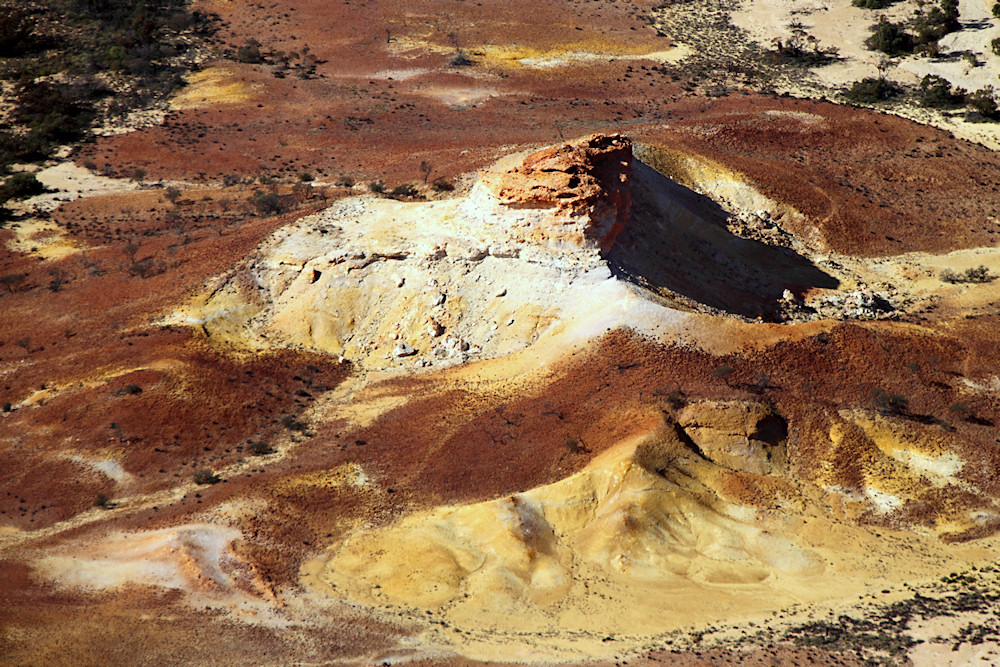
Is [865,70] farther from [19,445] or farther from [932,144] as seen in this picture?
[19,445]

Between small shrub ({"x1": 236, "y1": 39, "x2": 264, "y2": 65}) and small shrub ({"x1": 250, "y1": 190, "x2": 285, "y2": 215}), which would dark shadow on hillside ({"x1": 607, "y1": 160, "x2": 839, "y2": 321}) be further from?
small shrub ({"x1": 236, "y1": 39, "x2": 264, "y2": 65})

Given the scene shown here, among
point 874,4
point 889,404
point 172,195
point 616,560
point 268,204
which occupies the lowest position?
point 616,560

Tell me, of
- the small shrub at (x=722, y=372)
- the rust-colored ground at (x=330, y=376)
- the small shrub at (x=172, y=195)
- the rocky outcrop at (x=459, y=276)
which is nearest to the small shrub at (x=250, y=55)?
the rust-colored ground at (x=330, y=376)

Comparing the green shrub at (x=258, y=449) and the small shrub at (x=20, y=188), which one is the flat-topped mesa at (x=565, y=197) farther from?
the small shrub at (x=20, y=188)

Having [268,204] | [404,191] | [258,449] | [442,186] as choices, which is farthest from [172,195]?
[258,449]

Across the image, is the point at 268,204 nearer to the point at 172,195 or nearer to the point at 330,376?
the point at 172,195

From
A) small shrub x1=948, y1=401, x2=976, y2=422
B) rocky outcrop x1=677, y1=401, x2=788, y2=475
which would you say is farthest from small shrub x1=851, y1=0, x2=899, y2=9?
rocky outcrop x1=677, y1=401, x2=788, y2=475
